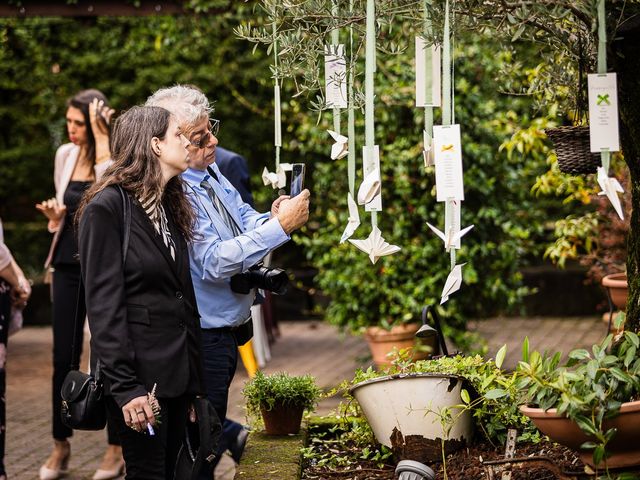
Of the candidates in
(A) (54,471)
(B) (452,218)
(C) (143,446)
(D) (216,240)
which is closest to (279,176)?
(D) (216,240)

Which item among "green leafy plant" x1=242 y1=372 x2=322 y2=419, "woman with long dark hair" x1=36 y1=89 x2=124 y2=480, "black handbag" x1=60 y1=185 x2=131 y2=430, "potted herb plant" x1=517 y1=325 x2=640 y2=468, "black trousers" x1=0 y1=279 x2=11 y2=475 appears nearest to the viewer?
"potted herb plant" x1=517 y1=325 x2=640 y2=468

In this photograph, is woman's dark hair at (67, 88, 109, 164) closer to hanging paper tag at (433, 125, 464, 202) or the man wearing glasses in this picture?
the man wearing glasses

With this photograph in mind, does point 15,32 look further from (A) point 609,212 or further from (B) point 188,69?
(A) point 609,212

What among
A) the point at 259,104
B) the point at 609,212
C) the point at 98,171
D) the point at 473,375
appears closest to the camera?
the point at 473,375

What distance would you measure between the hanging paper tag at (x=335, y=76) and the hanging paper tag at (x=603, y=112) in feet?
3.27

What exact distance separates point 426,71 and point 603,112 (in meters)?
0.82

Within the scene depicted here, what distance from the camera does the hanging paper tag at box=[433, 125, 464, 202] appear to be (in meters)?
3.39

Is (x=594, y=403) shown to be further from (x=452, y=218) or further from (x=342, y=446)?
(x=342, y=446)

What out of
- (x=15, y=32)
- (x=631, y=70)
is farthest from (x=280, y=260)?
(x=631, y=70)

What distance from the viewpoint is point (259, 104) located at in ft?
39.5

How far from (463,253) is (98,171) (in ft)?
9.15

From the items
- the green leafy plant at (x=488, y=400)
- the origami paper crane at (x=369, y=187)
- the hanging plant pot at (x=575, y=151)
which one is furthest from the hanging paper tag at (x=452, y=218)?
the green leafy plant at (x=488, y=400)

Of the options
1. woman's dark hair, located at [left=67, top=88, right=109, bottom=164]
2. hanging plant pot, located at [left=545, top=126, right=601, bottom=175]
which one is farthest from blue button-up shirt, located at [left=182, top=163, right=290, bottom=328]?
woman's dark hair, located at [left=67, top=88, right=109, bottom=164]

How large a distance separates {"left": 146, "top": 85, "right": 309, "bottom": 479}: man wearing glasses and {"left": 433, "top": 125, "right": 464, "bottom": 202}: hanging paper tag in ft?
2.74
